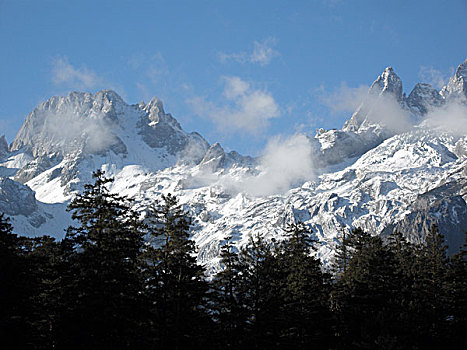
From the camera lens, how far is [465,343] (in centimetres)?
4775

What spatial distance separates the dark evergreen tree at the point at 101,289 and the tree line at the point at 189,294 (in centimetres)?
7

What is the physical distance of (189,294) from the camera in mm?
38844

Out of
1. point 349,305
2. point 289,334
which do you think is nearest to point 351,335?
point 349,305

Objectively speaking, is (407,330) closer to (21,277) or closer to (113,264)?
(113,264)

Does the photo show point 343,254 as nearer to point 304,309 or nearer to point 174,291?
point 304,309

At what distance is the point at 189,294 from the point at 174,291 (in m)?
1.62

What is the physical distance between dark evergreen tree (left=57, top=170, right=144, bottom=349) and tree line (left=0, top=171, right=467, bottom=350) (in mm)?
67

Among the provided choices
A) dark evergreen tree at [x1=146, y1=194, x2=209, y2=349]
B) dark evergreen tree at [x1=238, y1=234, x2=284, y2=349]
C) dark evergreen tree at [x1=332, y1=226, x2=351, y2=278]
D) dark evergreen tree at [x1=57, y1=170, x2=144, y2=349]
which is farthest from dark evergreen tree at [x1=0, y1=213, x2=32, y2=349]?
dark evergreen tree at [x1=332, y1=226, x2=351, y2=278]

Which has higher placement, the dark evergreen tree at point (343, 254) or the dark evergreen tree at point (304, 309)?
the dark evergreen tree at point (343, 254)

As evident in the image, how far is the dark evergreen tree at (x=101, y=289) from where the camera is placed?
102 feet

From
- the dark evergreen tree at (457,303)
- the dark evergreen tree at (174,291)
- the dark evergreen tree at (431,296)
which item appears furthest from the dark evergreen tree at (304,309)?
the dark evergreen tree at (457,303)

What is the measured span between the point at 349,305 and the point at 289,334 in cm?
968

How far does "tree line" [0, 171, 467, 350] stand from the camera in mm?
32531

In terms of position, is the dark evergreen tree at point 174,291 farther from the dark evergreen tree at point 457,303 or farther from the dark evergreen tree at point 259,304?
the dark evergreen tree at point 457,303
